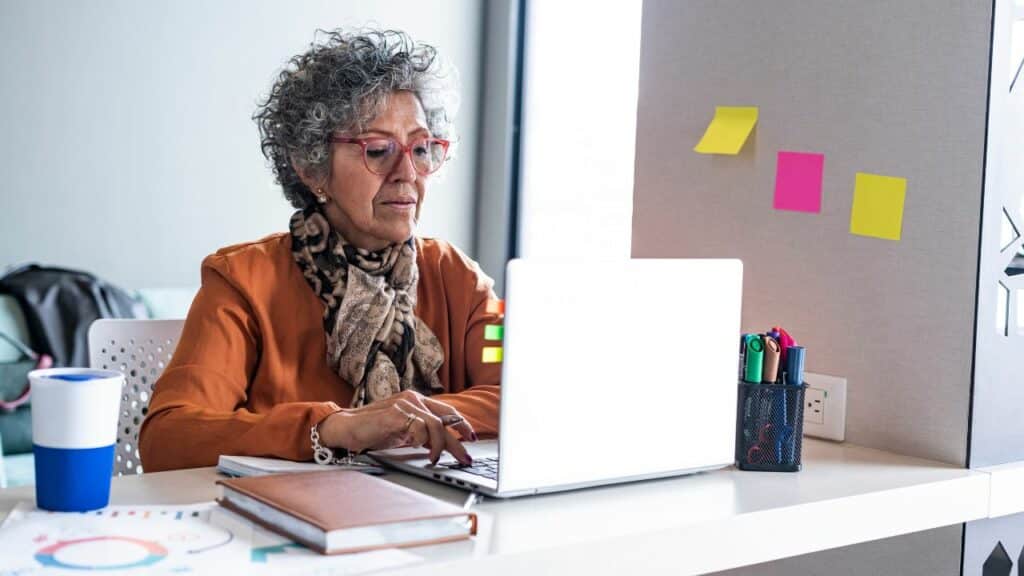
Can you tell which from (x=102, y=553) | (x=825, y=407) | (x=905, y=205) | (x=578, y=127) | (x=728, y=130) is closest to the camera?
(x=102, y=553)

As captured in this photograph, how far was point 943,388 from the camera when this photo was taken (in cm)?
162

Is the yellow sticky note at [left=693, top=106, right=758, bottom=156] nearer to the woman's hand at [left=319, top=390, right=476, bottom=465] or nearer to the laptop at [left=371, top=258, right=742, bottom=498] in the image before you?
the laptop at [left=371, top=258, right=742, bottom=498]

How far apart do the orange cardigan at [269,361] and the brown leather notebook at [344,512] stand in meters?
0.28

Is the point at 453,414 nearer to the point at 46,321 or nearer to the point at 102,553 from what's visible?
the point at 102,553

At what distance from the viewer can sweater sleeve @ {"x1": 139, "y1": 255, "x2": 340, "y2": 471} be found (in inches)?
57.8

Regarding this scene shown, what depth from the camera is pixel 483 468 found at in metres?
1.39

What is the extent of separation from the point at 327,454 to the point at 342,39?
2.72 feet

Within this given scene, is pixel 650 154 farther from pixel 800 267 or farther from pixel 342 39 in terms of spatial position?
pixel 342 39

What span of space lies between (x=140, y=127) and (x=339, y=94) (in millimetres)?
2223

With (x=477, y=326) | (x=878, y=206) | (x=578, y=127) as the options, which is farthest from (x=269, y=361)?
(x=578, y=127)

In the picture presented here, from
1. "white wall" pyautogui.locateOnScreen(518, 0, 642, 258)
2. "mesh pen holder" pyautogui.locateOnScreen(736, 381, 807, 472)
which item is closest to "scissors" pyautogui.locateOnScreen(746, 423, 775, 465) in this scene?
"mesh pen holder" pyautogui.locateOnScreen(736, 381, 807, 472)

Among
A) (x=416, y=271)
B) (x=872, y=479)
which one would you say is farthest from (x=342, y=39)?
(x=872, y=479)

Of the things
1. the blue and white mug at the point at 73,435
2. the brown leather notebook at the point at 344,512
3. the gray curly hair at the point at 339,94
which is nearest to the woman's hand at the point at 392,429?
the brown leather notebook at the point at 344,512

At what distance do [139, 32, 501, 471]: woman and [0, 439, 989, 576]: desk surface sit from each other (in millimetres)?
364
